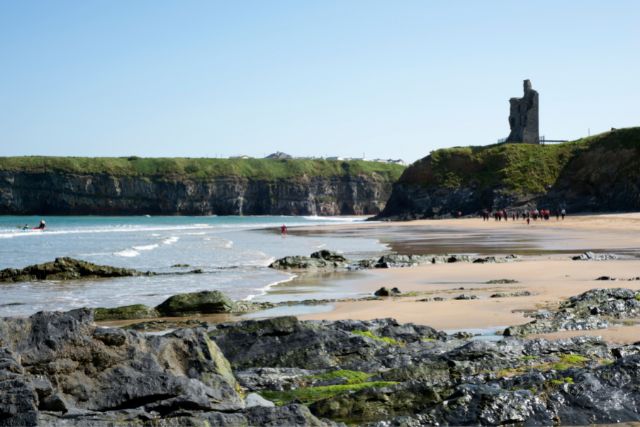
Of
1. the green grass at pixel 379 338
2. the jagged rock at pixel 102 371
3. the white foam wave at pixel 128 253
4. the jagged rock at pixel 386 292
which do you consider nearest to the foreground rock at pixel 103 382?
the jagged rock at pixel 102 371

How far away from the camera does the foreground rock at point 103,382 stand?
6355mm

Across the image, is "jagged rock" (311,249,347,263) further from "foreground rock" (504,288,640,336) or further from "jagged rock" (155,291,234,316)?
"foreground rock" (504,288,640,336)

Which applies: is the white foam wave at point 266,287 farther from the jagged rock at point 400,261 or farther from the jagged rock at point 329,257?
the jagged rock at point 329,257

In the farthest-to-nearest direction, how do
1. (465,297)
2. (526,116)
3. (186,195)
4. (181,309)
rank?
1. (186,195)
2. (526,116)
3. (465,297)
4. (181,309)

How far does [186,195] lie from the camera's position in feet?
586

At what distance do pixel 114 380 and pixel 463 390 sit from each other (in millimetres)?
3409

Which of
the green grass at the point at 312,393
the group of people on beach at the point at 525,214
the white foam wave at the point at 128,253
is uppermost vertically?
the group of people on beach at the point at 525,214

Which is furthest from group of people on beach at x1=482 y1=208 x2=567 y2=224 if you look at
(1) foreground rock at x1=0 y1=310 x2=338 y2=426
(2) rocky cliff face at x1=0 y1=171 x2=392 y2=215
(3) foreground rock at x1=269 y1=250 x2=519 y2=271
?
(2) rocky cliff face at x1=0 y1=171 x2=392 y2=215

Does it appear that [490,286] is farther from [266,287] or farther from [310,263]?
[310,263]

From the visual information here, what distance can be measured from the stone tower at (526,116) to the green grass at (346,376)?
11293 centimetres

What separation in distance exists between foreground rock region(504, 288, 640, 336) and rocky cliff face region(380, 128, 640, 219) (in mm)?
74250

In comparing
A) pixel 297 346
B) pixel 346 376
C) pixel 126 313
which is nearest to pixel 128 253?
pixel 126 313

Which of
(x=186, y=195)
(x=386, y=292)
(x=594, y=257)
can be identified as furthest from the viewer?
(x=186, y=195)

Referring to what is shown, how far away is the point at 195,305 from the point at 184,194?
537ft
